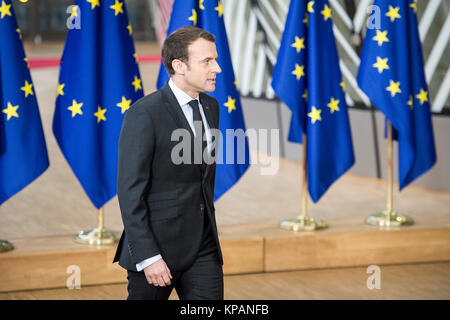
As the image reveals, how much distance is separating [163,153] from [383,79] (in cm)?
344

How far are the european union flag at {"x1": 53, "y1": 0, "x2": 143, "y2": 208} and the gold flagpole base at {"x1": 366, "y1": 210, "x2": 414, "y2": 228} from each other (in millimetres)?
2373

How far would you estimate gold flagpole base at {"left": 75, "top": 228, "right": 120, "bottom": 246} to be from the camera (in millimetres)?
5289

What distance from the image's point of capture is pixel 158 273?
276 cm

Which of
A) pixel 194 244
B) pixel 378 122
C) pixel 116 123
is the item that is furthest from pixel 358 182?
pixel 194 244

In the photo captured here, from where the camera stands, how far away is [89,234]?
539 centimetres

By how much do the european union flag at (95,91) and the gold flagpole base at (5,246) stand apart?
0.70 m

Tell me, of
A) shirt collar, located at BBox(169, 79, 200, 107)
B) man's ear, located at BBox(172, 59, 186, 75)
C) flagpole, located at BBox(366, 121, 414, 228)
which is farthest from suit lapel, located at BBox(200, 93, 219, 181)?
flagpole, located at BBox(366, 121, 414, 228)

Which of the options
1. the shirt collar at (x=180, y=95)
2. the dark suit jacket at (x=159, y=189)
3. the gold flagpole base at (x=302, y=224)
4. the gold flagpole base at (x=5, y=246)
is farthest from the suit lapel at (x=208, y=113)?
the gold flagpole base at (x=302, y=224)

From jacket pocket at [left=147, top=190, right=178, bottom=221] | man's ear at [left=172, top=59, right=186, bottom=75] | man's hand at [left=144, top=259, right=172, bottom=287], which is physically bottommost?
man's hand at [left=144, top=259, right=172, bottom=287]

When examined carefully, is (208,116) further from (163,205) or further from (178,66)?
(163,205)

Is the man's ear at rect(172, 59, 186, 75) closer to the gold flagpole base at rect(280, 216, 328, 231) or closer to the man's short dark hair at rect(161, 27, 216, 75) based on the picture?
the man's short dark hair at rect(161, 27, 216, 75)

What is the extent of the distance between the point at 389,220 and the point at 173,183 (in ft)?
11.9

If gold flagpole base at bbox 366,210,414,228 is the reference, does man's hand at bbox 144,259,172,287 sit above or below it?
above
